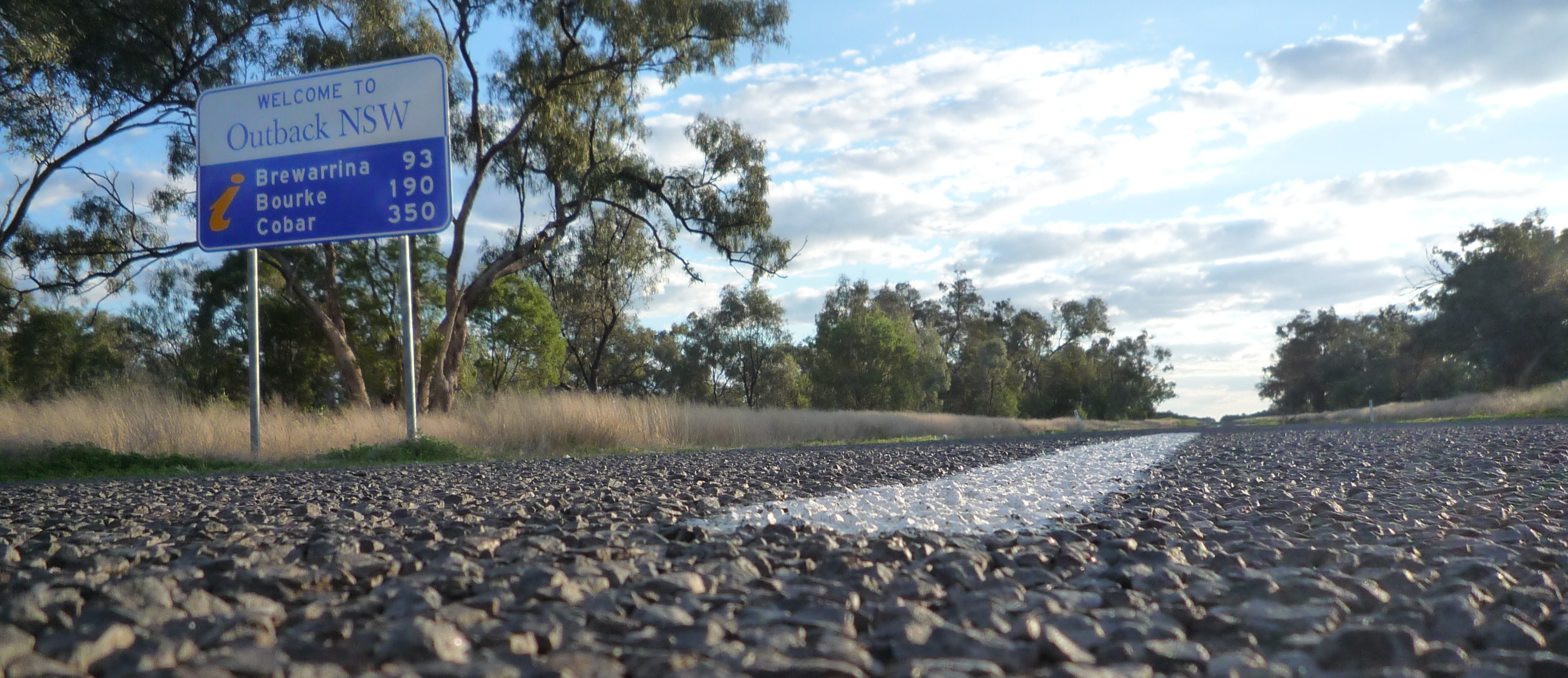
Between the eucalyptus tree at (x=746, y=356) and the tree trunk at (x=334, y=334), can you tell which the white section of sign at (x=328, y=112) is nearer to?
the tree trunk at (x=334, y=334)

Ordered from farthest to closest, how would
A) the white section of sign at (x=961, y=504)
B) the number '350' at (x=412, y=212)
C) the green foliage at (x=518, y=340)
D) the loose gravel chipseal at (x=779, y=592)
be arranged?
1. the green foliage at (x=518, y=340)
2. the number '350' at (x=412, y=212)
3. the white section of sign at (x=961, y=504)
4. the loose gravel chipseal at (x=779, y=592)

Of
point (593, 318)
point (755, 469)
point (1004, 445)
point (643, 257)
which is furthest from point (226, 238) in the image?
point (593, 318)

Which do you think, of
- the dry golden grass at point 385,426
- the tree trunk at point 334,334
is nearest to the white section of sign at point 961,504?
the dry golden grass at point 385,426

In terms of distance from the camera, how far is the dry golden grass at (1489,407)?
61.2ft

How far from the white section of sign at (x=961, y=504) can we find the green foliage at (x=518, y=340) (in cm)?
2900

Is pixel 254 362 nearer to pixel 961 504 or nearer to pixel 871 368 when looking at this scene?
pixel 961 504

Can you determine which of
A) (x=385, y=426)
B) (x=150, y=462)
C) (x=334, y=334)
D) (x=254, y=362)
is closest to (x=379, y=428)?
(x=385, y=426)

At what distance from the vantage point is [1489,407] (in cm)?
2125

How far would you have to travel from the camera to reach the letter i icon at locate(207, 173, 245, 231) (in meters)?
10.6

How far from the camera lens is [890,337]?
41062 millimetres

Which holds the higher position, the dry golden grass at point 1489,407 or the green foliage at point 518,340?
the green foliage at point 518,340

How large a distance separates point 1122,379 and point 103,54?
184 feet

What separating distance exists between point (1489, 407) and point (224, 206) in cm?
2604

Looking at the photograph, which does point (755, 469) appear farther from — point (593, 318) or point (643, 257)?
point (593, 318)
